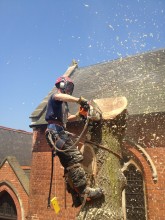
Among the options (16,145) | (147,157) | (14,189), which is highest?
(16,145)

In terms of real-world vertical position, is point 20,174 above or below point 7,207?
above

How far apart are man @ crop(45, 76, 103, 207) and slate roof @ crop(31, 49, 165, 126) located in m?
6.25

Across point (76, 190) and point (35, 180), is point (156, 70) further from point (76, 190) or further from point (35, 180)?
point (76, 190)

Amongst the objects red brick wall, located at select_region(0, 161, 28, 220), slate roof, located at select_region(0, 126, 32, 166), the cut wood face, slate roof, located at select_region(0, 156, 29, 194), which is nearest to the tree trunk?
the cut wood face

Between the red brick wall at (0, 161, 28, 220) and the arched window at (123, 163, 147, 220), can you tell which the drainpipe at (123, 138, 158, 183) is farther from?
the red brick wall at (0, 161, 28, 220)

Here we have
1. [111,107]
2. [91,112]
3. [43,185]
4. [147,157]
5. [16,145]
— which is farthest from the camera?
[16,145]

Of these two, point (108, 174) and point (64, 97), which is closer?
point (108, 174)

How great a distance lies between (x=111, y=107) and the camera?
3496 millimetres

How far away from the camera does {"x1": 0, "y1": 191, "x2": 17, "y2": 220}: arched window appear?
1195cm

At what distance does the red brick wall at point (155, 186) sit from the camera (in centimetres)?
801

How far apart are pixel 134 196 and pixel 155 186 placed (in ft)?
3.73

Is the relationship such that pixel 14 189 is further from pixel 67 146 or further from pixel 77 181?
pixel 77 181

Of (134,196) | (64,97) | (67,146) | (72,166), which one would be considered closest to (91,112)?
(64,97)

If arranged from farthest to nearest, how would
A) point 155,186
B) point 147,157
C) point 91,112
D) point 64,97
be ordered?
point 147,157 → point 155,186 → point 64,97 → point 91,112
